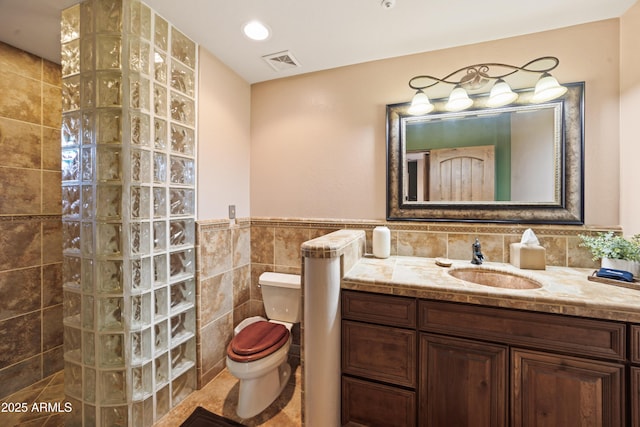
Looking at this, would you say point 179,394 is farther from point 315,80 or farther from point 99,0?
point 315,80

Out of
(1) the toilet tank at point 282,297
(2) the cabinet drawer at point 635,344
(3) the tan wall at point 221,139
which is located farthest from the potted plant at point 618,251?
(3) the tan wall at point 221,139

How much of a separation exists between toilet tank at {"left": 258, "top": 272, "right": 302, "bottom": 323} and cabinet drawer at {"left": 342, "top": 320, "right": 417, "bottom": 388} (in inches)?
25.7

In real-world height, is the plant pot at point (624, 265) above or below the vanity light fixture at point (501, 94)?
below

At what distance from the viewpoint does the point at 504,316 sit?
3.31ft

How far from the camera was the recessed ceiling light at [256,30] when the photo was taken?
1.43 m

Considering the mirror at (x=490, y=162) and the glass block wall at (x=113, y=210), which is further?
the mirror at (x=490, y=162)

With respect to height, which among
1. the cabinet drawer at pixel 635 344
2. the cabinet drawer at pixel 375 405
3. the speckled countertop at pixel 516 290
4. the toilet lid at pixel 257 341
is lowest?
the cabinet drawer at pixel 375 405

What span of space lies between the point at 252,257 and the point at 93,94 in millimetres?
1432

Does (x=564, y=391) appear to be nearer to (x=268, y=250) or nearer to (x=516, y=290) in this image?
(x=516, y=290)

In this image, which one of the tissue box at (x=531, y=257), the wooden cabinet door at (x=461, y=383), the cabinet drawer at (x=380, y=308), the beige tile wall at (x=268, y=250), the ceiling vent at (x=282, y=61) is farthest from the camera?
the ceiling vent at (x=282, y=61)

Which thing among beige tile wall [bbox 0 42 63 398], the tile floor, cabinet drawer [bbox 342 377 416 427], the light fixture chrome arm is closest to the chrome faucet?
cabinet drawer [bbox 342 377 416 427]

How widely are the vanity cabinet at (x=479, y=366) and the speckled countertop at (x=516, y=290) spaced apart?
4cm

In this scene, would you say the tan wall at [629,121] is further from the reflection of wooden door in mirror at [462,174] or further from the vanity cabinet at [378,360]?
the vanity cabinet at [378,360]

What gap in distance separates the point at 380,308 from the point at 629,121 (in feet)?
5.45
